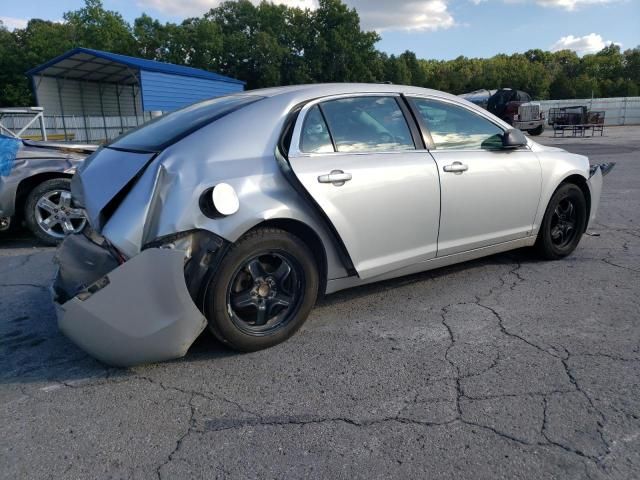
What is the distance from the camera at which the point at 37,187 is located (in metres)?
5.61

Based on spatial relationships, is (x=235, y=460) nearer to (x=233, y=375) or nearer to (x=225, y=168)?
(x=233, y=375)

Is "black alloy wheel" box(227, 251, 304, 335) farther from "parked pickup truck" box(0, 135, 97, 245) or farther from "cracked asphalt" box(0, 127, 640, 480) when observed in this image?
"parked pickup truck" box(0, 135, 97, 245)

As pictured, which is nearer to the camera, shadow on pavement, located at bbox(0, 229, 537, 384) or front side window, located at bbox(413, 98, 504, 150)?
shadow on pavement, located at bbox(0, 229, 537, 384)

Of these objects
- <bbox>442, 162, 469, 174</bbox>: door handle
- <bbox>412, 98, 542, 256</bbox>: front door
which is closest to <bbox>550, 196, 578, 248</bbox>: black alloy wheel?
<bbox>412, 98, 542, 256</bbox>: front door

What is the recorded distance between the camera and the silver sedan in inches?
106

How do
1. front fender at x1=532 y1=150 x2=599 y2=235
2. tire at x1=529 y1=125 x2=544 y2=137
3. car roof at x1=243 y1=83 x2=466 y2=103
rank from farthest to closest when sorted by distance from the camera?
tire at x1=529 y1=125 x2=544 y2=137 → front fender at x1=532 y1=150 x2=599 y2=235 → car roof at x1=243 y1=83 x2=466 y2=103

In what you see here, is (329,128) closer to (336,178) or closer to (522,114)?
(336,178)

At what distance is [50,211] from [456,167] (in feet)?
14.6

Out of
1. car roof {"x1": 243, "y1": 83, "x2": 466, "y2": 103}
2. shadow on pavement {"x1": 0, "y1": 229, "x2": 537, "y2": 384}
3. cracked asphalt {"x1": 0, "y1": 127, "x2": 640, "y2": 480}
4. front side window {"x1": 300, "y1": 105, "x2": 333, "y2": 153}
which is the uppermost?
car roof {"x1": 243, "y1": 83, "x2": 466, "y2": 103}

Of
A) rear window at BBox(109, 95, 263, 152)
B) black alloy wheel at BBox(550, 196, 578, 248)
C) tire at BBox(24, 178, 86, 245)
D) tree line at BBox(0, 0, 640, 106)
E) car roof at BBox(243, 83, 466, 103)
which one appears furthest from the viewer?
tree line at BBox(0, 0, 640, 106)

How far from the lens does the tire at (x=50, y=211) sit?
561cm

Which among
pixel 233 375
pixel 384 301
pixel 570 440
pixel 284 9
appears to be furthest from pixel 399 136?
pixel 284 9

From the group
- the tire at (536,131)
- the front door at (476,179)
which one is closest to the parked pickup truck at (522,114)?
the tire at (536,131)

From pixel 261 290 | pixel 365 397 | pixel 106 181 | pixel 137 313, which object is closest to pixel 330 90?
pixel 261 290
